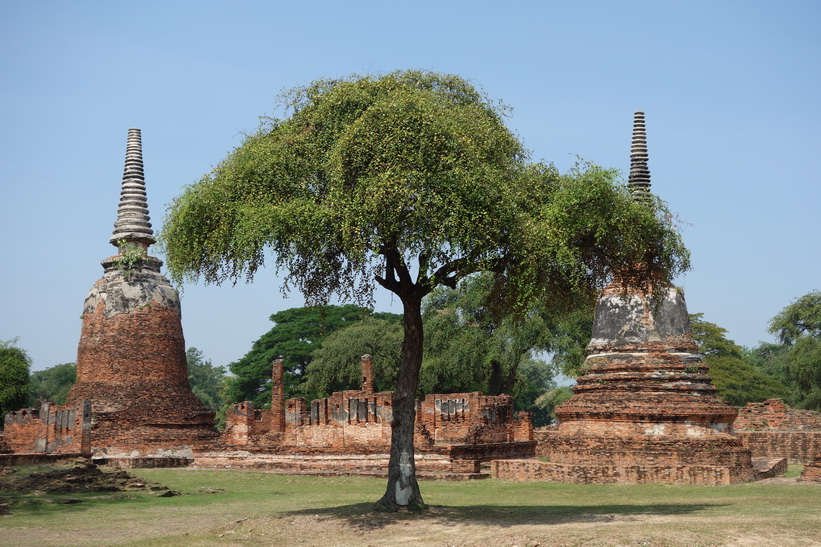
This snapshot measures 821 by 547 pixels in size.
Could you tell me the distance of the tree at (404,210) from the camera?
1260cm

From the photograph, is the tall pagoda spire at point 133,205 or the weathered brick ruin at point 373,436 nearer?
the weathered brick ruin at point 373,436

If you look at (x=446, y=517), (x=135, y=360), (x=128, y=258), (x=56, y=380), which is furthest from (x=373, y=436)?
(x=56, y=380)

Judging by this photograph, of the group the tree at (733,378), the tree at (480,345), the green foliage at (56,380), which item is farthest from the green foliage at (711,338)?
the green foliage at (56,380)

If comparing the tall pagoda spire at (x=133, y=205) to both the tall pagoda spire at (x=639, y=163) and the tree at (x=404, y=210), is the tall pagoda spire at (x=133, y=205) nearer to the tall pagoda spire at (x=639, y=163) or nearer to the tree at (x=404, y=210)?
the tall pagoda spire at (x=639, y=163)

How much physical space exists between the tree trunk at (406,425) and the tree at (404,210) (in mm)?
16

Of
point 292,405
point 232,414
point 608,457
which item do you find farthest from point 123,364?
point 608,457

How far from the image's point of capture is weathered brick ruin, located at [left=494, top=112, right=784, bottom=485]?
18927mm

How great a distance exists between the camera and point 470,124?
13438mm

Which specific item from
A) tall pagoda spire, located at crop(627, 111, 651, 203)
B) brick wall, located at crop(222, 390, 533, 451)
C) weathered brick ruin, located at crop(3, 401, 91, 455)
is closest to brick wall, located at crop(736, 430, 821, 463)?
brick wall, located at crop(222, 390, 533, 451)

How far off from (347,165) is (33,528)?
20.5 feet

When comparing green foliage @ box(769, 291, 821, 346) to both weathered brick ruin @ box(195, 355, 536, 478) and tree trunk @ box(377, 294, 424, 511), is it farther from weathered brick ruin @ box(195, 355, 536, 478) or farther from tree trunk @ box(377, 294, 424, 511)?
tree trunk @ box(377, 294, 424, 511)

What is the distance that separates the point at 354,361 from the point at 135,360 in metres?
17.9

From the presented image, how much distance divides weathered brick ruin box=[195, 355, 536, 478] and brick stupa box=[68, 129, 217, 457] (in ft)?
9.06

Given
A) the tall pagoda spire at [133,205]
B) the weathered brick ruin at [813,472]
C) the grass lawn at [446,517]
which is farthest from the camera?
the tall pagoda spire at [133,205]
